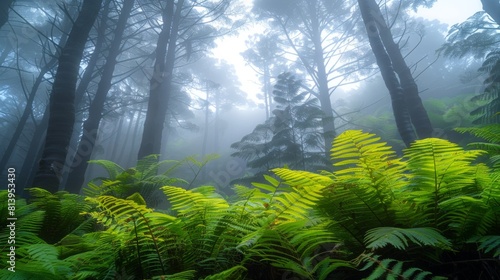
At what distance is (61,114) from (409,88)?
5.77 m

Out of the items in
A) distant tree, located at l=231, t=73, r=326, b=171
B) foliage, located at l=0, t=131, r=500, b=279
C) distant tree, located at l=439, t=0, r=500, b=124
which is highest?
distant tree, located at l=439, t=0, r=500, b=124

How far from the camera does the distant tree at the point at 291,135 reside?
20.6 feet

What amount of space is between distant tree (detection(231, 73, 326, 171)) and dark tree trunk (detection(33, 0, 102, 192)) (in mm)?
4111

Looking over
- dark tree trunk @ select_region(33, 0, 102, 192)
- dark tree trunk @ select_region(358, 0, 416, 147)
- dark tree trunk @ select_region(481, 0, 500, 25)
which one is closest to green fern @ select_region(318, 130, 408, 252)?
dark tree trunk @ select_region(358, 0, 416, 147)

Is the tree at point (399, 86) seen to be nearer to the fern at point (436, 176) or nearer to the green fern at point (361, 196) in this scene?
the fern at point (436, 176)

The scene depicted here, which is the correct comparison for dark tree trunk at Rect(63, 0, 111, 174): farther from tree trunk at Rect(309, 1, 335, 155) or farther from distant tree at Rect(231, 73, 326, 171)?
tree trunk at Rect(309, 1, 335, 155)

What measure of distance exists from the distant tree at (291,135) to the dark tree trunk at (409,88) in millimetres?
2061

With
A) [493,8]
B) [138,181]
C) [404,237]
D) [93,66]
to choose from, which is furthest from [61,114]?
[493,8]

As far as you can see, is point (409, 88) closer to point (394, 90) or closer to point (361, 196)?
point (394, 90)

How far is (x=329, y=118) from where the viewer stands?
636 centimetres

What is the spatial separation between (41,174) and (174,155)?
33.4m

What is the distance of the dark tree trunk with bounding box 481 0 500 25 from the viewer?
8137 millimetres

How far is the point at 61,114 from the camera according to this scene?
3.65 m

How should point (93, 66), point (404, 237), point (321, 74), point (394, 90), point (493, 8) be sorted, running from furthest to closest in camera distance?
1. point (321, 74)
2. point (93, 66)
3. point (493, 8)
4. point (394, 90)
5. point (404, 237)
